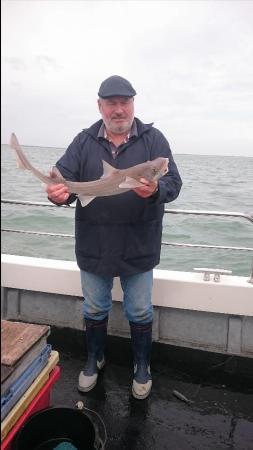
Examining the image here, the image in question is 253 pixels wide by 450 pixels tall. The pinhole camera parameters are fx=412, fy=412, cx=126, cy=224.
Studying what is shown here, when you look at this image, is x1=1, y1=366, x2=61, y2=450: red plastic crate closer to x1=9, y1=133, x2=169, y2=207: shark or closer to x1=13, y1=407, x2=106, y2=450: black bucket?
x1=13, y1=407, x2=106, y2=450: black bucket

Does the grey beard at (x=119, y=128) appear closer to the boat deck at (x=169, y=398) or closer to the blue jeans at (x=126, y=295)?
the blue jeans at (x=126, y=295)

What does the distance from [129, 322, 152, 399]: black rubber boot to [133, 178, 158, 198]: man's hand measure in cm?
115

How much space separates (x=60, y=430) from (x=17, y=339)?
66 centimetres

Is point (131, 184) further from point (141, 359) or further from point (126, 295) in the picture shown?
point (141, 359)

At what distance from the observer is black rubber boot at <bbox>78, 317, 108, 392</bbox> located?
3365mm

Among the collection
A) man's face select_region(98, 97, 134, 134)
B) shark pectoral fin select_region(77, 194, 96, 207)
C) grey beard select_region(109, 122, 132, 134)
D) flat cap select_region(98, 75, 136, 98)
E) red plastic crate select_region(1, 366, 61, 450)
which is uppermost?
flat cap select_region(98, 75, 136, 98)

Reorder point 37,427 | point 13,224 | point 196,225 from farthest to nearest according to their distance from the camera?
point 13,224
point 196,225
point 37,427

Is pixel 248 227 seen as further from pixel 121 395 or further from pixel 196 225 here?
pixel 121 395

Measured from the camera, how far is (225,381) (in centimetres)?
351

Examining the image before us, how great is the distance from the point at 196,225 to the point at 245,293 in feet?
29.6

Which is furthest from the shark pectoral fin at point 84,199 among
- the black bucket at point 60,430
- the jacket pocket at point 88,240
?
the black bucket at point 60,430

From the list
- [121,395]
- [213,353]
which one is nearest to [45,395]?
[121,395]

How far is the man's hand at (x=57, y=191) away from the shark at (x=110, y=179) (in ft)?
0.08

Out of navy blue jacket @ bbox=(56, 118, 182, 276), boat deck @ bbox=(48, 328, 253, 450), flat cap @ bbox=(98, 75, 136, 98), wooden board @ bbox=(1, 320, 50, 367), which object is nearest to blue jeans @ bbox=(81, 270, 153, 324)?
navy blue jacket @ bbox=(56, 118, 182, 276)
